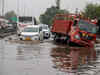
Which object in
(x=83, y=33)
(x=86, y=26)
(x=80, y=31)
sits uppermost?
(x=86, y=26)

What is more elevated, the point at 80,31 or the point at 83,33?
the point at 80,31

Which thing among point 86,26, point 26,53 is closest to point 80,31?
point 86,26

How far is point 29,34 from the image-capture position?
1135 inches

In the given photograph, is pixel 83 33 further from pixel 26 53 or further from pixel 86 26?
pixel 26 53

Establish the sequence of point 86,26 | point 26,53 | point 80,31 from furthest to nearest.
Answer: point 86,26 < point 80,31 < point 26,53

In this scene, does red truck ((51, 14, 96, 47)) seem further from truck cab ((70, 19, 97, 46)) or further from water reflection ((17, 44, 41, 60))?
water reflection ((17, 44, 41, 60))

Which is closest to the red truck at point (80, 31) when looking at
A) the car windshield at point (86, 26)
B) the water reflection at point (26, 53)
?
the car windshield at point (86, 26)

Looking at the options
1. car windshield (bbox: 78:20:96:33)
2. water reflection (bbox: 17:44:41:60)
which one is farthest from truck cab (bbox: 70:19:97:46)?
water reflection (bbox: 17:44:41:60)

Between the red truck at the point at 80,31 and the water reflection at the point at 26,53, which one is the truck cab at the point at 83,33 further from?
the water reflection at the point at 26,53

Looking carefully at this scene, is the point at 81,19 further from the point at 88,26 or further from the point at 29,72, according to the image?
the point at 29,72

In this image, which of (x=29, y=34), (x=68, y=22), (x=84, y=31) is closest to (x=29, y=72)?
(x=84, y=31)

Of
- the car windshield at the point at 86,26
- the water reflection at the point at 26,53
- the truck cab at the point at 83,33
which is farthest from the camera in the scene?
the car windshield at the point at 86,26

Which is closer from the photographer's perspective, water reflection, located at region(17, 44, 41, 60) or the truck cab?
water reflection, located at region(17, 44, 41, 60)

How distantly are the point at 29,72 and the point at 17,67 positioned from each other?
1320 mm
